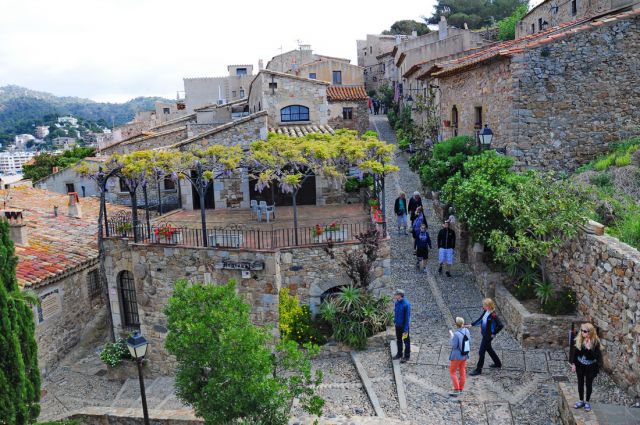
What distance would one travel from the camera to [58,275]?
15.8 m

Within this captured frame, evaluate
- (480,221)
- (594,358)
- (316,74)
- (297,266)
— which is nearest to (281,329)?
(297,266)

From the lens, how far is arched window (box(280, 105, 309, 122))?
2230 cm

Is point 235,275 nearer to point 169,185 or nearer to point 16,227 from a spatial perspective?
point 16,227

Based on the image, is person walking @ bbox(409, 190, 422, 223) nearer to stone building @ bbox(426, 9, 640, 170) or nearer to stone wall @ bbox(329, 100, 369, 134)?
stone building @ bbox(426, 9, 640, 170)

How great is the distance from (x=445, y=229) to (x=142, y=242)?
8.22 metres

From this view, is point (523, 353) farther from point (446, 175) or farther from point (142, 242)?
point (142, 242)

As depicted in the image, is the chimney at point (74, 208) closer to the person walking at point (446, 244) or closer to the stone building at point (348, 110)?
the person walking at point (446, 244)

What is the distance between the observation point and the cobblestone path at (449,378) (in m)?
9.43

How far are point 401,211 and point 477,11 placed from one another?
156 ft

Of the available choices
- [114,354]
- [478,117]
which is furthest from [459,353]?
[478,117]

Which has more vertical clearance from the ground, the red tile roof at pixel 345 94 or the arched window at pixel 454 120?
the red tile roof at pixel 345 94

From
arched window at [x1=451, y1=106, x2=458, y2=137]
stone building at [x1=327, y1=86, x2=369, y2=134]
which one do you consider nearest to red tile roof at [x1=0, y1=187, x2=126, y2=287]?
stone building at [x1=327, y1=86, x2=369, y2=134]

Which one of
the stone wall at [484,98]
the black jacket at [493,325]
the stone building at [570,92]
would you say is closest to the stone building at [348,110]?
the stone wall at [484,98]

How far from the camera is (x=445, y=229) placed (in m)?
14.4
